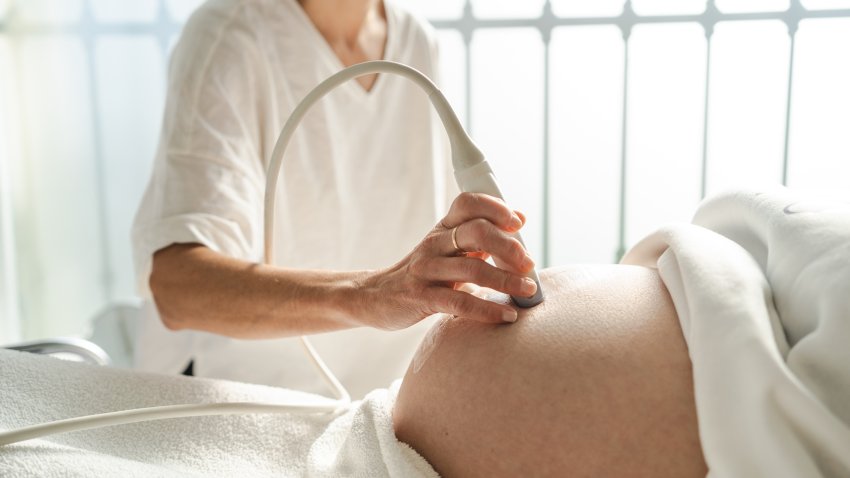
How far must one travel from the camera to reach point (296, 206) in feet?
4.35

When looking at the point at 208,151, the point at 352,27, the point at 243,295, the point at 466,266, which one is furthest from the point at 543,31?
the point at 466,266

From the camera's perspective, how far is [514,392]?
0.70 meters

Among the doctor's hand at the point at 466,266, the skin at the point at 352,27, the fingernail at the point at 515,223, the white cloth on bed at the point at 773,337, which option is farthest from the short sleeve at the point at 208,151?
the white cloth on bed at the point at 773,337

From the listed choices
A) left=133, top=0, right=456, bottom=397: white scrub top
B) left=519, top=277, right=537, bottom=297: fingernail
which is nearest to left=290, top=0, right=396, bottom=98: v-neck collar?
left=133, top=0, right=456, bottom=397: white scrub top

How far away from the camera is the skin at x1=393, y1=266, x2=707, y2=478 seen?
65cm

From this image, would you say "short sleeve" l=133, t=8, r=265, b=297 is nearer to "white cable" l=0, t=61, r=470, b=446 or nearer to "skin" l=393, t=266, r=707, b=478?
"white cable" l=0, t=61, r=470, b=446

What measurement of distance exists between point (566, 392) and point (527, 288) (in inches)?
4.2

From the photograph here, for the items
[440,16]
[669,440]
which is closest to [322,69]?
[440,16]

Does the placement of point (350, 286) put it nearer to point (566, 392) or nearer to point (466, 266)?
point (466, 266)

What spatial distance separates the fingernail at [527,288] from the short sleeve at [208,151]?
1.64ft

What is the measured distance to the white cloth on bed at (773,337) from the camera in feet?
1.83

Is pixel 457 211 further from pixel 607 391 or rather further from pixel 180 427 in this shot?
pixel 180 427

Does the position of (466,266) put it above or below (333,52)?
below

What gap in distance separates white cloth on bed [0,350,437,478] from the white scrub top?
245mm
